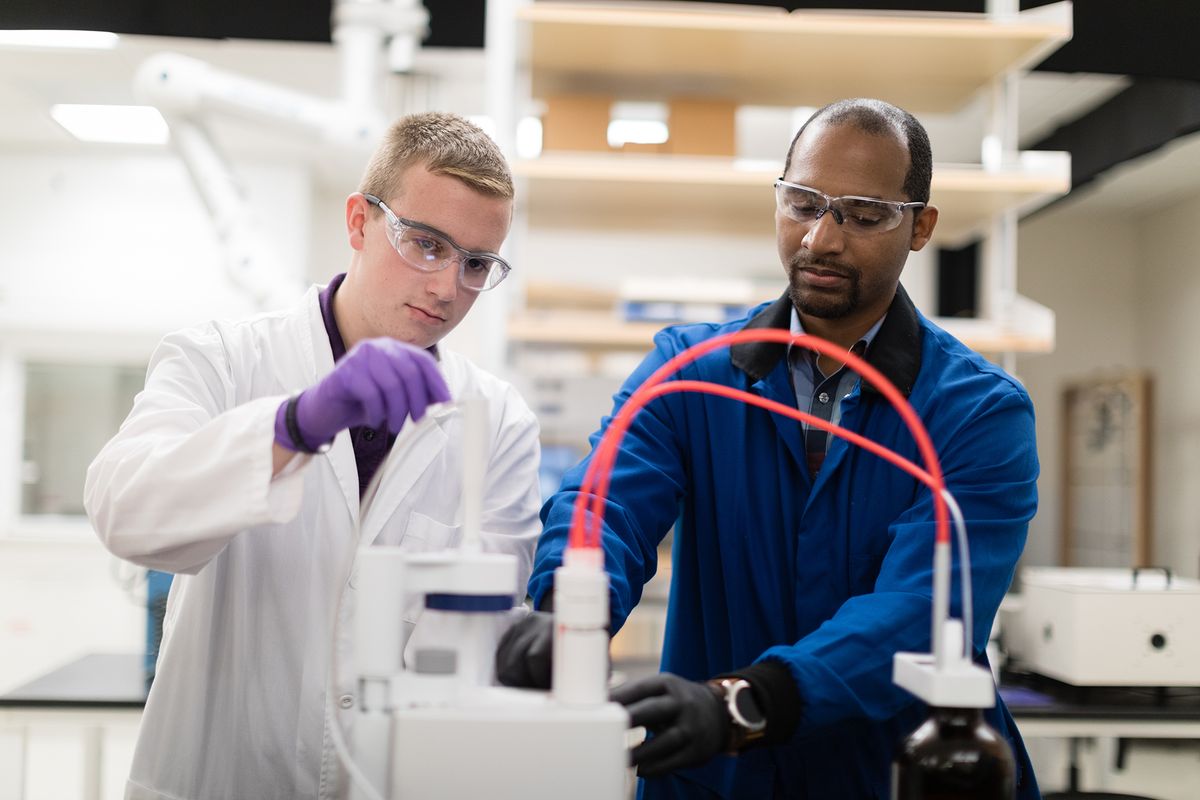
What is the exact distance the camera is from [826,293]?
1275 millimetres

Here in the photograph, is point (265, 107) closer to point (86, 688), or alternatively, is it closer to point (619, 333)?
point (619, 333)

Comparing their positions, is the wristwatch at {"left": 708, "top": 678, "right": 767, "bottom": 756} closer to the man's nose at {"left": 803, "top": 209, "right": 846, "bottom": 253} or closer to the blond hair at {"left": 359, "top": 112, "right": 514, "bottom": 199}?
the man's nose at {"left": 803, "top": 209, "right": 846, "bottom": 253}

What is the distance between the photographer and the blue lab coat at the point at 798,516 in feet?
3.90

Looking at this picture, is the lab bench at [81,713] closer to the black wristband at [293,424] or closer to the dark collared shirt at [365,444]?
the dark collared shirt at [365,444]

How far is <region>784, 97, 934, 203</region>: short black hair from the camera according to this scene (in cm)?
125

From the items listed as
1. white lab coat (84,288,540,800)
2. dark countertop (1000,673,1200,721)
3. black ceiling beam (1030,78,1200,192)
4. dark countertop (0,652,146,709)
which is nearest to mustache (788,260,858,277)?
white lab coat (84,288,540,800)

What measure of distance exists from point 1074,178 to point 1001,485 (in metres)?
4.63

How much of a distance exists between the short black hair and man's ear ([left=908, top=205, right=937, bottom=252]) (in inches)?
1.4

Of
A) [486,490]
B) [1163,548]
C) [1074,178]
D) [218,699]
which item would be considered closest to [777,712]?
[486,490]

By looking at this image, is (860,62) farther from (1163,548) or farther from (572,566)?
(1163,548)

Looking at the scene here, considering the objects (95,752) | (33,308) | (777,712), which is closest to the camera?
(777,712)

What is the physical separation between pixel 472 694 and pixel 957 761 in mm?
368

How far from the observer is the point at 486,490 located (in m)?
1.41

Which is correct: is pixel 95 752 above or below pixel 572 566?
below
